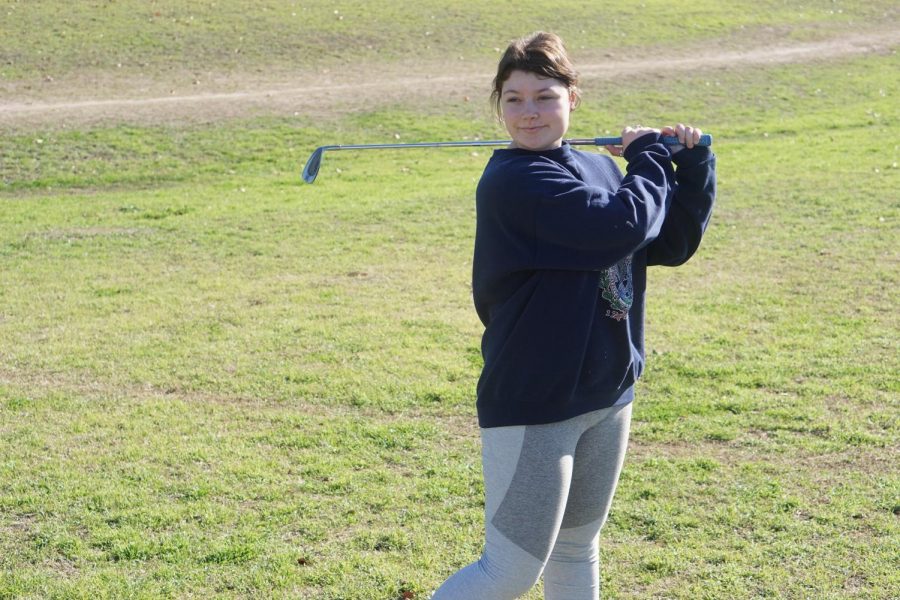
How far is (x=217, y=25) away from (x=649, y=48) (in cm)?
894

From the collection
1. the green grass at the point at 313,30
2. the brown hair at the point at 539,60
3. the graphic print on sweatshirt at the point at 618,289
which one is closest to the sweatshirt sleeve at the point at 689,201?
the graphic print on sweatshirt at the point at 618,289

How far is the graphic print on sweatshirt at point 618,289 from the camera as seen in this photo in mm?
2840

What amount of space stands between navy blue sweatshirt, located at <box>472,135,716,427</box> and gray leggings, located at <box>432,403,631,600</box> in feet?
0.21

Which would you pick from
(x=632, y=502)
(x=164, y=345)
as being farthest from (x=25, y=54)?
(x=632, y=502)

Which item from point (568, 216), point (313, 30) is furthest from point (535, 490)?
point (313, 30)

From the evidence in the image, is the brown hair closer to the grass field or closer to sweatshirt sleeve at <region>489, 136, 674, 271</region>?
sweatshirt sleeve at <region>489, 136, 674, 271</region>

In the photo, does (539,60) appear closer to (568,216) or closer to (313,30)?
(568,216)

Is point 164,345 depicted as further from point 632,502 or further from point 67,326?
point 632,502

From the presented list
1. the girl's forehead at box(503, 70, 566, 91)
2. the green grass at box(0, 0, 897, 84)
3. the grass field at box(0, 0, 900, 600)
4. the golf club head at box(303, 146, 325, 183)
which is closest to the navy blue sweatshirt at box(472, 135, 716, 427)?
the girl's forehead at box(503, 70, 566, 91)

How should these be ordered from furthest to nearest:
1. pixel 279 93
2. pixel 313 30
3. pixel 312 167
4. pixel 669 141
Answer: pixel 313 30
pixel 279 93
pixel 312 167
pixel 669 141

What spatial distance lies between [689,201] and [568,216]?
0.53 meters

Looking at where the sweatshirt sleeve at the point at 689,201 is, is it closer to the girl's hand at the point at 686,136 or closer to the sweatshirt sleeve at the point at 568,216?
the girl's hand at the point at 686,136

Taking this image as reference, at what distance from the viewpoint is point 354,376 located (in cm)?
639

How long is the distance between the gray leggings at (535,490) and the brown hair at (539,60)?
35.8 inches
